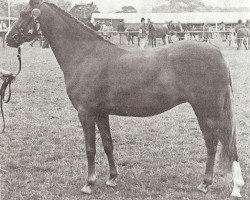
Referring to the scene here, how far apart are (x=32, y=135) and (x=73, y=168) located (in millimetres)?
2351

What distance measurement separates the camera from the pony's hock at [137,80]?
5.61m

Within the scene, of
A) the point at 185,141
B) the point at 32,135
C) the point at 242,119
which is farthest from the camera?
the point at 242,119

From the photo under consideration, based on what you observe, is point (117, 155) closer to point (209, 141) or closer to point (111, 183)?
point (111, 183)

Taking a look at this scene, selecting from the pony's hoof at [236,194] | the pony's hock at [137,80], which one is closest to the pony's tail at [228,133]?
the pony's hock at [137,80]

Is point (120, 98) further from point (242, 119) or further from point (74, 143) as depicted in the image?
point (242, 119)

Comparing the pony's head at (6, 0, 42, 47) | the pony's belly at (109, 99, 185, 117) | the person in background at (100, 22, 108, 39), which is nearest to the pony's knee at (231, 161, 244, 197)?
the pony's belly at (109, 99, 185, 117)

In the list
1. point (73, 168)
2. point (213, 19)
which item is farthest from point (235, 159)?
point (213, 19)

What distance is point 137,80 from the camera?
5.72m

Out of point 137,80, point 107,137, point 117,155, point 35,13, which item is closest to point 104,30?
point 117,155

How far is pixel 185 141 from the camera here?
27.3 ft

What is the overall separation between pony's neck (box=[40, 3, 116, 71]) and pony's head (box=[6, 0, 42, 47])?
88 mm

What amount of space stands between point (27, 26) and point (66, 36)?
59cm

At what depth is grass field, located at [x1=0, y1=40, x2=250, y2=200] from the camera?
5918mm

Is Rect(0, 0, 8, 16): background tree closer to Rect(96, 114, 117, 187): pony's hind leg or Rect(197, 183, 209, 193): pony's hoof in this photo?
Rect(96, 114, 117, 187): pony's hind leg
